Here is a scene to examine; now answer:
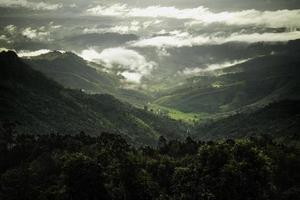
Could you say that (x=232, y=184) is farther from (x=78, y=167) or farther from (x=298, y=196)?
(x=78, y=167)

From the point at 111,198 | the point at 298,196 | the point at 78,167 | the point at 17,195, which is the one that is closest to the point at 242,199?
the point at 298,196

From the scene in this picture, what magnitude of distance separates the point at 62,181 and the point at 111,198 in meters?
22.4

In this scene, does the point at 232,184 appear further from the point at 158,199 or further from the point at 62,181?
the point at 62,181

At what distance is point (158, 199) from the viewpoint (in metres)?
199

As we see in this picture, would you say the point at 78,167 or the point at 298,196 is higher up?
the point at 78,167

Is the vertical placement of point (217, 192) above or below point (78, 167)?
below

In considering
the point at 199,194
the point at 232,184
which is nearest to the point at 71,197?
the point at 199,194

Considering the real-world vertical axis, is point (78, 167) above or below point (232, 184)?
above

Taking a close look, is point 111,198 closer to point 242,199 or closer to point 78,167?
point 78,167

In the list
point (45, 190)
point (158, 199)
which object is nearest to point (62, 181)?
point (45, 190)

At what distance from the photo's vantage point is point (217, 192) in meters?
197

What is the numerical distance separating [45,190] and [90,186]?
1922 centimetres

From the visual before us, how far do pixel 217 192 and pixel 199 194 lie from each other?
25.5 feet

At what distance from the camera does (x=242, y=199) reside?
19925cm
